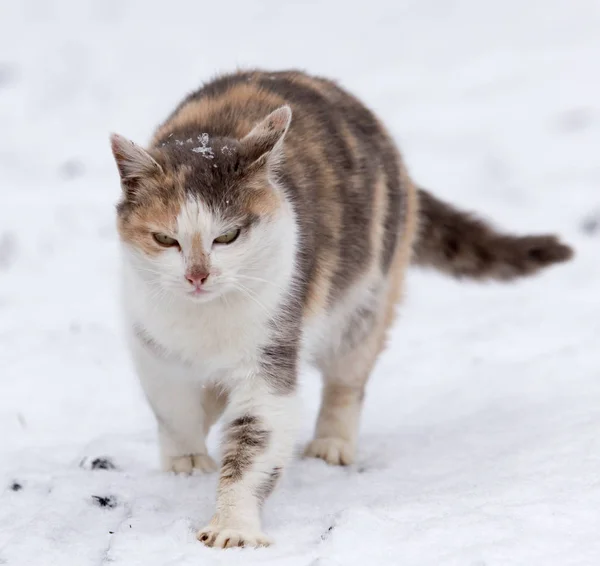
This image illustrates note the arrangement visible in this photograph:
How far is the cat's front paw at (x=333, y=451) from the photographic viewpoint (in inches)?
167

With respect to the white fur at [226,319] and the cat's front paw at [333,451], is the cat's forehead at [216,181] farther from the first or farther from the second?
the cat's front paw at [333,451]

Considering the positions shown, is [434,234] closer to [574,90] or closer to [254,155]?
[254,155]

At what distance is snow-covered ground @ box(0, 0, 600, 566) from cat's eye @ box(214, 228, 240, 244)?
0.94 meters

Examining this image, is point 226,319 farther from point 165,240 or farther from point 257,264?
point 165,240

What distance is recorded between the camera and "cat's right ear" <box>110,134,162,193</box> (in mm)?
3242

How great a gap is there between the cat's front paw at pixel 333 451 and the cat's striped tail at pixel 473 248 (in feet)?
3.56

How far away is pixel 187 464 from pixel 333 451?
67 centimetres

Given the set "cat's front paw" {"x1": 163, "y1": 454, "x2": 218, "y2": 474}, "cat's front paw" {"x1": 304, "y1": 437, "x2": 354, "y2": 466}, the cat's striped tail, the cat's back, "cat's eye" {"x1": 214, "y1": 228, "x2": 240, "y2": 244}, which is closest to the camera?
"cat's eye" {"x1": 214, "y1": 228, "x2": 240, "y2": 244}

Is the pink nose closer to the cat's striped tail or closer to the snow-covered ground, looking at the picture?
the snow-covered ground

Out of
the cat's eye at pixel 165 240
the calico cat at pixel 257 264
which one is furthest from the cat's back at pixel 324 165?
the cat's eye at pixel 165 240

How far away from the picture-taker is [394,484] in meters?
3.79

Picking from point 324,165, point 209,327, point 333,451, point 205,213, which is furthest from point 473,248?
point 205,213

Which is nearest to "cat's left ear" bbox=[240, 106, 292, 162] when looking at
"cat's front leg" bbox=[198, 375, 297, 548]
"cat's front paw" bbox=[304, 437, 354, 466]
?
"cat's front leg" bbox=[198, 375, 297, 548]

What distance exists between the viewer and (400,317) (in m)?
5.83
